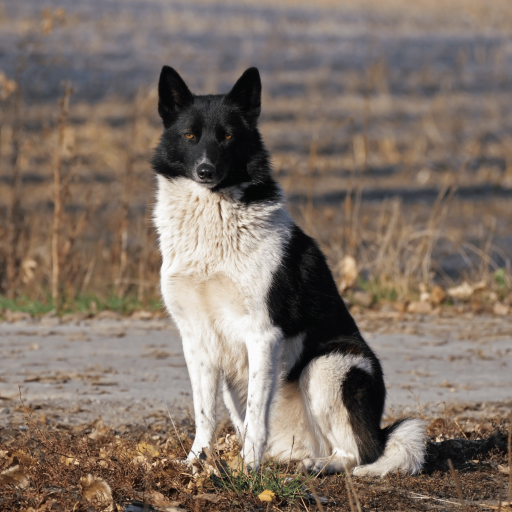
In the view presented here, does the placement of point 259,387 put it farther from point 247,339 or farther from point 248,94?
point 248,94

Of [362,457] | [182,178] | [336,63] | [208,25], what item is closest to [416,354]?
[362,457]

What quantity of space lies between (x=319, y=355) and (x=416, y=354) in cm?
293

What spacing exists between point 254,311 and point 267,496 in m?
0.86

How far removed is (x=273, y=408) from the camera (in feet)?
12.5

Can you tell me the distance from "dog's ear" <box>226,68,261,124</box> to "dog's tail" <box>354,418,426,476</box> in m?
1.78

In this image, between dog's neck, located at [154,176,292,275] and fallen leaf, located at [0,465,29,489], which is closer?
fallen leaf, located at [0,465,29,489]

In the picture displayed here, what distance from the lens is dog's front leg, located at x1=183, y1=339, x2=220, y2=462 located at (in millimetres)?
3893

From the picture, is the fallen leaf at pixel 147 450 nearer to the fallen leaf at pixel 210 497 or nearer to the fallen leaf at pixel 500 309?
the fallen leaf at pixel 210 497

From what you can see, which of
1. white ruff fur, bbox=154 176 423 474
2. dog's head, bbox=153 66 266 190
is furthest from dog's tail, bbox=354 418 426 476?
dog's head, bbox=153 66 266 190

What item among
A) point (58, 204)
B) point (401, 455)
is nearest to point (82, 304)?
point (58, 204)

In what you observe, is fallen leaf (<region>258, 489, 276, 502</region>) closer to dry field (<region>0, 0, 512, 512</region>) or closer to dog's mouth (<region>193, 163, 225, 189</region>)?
dry field (<region>0, 0, 512, 512</region>)

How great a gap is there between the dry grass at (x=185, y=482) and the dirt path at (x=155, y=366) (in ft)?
2.34

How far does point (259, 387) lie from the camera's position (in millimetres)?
3650

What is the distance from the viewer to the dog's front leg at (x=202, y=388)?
12.8 feet
